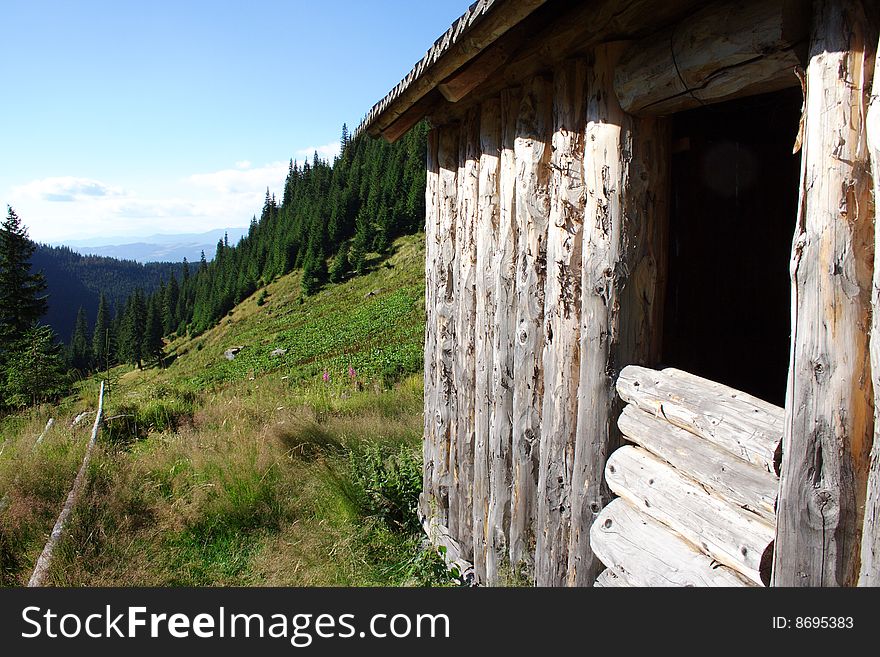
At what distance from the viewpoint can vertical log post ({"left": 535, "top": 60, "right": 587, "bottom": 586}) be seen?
2746mm

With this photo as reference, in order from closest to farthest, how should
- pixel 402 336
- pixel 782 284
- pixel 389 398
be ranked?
pixel 782 284 < pixel 389 398 < pixel 402 336

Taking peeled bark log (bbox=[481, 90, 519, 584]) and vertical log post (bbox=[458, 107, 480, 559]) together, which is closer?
peeled bark log (bbox=[481, 90, 519, 584])

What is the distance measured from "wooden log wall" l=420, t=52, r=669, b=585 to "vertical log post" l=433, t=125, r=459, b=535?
3 cm

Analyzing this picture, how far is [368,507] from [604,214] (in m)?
3.43

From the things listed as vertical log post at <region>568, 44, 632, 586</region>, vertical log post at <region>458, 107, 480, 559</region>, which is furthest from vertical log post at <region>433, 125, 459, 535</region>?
vertical log post at <region>568, 44, 632, 586</region>

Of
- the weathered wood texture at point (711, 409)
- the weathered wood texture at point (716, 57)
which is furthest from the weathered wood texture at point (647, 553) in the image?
the weathered wood texture at point (716, 57)

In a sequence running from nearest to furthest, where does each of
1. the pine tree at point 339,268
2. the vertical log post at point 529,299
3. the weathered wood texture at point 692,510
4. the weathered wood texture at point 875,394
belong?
the weathered wood texture at point 875,394, the weathered wood texture at point 692,510, the vertical log post at point 529,299, the pine tree at point 339,268

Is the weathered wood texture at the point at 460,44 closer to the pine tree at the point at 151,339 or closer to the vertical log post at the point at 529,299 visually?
the vertical log post at the point at 529,299

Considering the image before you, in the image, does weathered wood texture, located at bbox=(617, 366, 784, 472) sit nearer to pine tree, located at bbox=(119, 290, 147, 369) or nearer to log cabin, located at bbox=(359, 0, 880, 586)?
log cabin, located at bbox=(359, 0, 880, 586)

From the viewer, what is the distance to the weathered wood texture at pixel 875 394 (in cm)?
143

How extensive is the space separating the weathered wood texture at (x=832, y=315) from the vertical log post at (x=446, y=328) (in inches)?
112

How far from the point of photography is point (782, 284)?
395 cm
